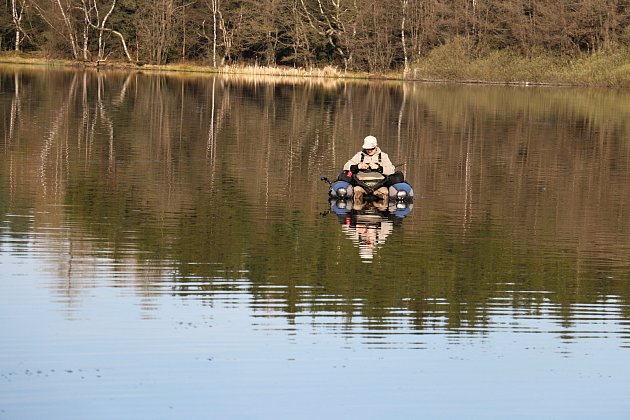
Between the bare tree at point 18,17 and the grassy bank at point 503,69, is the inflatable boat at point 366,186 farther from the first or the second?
the bare tree at point 18,17

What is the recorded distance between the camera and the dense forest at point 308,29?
84375 millimetres

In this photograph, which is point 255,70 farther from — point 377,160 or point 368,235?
point 368,235

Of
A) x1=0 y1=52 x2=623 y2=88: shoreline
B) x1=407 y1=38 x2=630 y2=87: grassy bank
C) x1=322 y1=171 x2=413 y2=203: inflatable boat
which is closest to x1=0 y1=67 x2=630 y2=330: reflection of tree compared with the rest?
x1=322 y1=171 x2=413 y2=203: inflatable boat

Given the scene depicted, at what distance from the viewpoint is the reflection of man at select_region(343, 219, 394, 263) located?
1708cm

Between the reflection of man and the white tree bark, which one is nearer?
the reflection of man

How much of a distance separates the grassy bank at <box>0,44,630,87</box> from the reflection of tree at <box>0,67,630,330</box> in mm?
32849

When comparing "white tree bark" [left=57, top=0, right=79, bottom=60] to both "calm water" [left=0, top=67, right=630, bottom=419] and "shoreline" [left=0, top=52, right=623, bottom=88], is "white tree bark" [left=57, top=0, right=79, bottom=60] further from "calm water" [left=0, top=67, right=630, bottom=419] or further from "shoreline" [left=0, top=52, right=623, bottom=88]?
"calm water" [left=0, top=67, right=630, bottom=419]

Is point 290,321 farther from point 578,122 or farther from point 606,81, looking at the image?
point 606,81

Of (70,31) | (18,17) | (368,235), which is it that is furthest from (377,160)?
(18,17)

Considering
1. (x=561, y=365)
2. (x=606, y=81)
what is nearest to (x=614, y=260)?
(x=561, y=365)

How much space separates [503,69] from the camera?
84188 millimetres

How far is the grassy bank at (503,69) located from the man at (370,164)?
199 feet

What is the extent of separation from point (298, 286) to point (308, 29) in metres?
75.4

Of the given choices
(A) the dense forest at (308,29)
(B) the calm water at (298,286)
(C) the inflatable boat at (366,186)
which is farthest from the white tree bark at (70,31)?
(C) the inflatable boat at (366,186)
